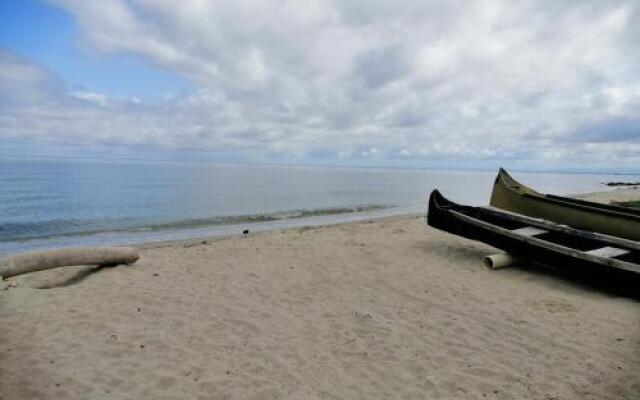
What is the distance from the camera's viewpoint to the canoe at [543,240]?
698cm

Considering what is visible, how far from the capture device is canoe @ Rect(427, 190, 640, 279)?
6.98 m

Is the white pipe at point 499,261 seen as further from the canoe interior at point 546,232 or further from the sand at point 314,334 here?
the canoe interior at point 546,232

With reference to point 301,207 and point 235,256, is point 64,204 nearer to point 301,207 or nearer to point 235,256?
point 301,207

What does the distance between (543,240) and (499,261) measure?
3.04 ft

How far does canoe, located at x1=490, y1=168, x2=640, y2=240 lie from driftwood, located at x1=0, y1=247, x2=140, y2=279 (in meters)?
9.42

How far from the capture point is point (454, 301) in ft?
21.3

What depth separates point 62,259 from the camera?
7305mm

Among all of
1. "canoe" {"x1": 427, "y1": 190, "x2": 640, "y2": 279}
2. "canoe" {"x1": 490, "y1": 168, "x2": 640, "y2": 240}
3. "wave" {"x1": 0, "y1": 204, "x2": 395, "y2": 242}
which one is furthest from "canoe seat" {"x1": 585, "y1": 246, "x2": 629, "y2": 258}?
"wave" {"x1": 0, "y1": 204, "x2": 395, "y2": 242}

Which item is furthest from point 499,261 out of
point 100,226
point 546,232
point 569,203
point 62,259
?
point 100,226

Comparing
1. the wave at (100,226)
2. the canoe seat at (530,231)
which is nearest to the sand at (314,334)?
the canoe seat at (530,231)

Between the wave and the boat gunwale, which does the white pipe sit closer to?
the boat gunwale

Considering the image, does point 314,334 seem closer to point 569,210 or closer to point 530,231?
point 530,231

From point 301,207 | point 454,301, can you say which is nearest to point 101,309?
point 454,301

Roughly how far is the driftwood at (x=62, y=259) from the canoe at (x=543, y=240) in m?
6.97
